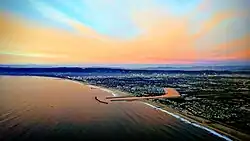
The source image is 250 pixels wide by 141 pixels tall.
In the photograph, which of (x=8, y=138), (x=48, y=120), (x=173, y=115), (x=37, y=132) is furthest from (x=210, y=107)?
(x=8, y=138)

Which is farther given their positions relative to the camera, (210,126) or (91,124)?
(91,124)

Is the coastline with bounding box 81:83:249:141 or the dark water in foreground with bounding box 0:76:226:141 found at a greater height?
the dark water in foreground with bounding box 0:76:226:141

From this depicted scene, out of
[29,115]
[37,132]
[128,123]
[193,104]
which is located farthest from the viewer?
[193,104]

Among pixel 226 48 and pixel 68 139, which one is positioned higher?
pixel 226 48

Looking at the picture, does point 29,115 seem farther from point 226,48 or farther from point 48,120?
point 226,48

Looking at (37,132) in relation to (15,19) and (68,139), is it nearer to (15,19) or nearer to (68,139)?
(68,139)

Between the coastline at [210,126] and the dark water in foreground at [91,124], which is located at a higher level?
the dark water in foreground at [91,124]

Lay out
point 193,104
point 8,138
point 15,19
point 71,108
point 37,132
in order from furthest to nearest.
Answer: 1. point 193,104
2. point 71,108
3. point 15,19
4. point 37,132
5. point 8,138

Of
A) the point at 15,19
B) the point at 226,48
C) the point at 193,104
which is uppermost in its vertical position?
the point at 15,19

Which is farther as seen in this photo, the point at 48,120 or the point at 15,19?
the point at 15,19
